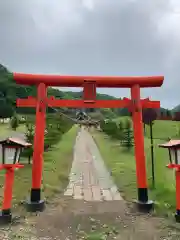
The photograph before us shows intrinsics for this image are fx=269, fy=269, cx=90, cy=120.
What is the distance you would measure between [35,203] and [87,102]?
316cm

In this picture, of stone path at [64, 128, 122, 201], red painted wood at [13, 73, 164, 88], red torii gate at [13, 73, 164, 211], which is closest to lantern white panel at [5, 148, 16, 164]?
red torii gate at [13, 73, 164, 211]

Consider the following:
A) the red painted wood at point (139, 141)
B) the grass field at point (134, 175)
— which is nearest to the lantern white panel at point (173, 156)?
the red painted wood at point (139, 141)

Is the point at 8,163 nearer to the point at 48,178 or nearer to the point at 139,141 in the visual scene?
the point at 139,141

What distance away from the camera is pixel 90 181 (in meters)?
11.4

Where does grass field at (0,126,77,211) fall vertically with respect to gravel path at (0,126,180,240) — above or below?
above

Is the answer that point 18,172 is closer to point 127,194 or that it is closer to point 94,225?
point 127,194

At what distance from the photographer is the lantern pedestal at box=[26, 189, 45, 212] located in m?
7.30

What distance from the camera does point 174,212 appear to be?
7.09m

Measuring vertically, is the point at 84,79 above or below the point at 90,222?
above

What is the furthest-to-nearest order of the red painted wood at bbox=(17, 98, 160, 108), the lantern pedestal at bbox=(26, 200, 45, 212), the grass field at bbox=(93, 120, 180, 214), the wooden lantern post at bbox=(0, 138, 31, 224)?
1. the grass field at bbox=(93, 120, 180, 214)
2. the red painted wood at bbox=(17, 98, 160, 108)
3. the lantern pedestal at bbox=(26, 200, 45, 212)
4. the wooden lantern post at bbox=(0, 138, 31, 224)

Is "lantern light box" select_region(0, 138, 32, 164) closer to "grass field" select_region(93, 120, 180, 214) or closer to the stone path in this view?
the stone path

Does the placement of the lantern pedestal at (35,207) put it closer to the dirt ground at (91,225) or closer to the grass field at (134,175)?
the dirt ground at (91,225)

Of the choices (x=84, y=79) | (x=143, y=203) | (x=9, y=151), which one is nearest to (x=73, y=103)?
(x=84, y=79)

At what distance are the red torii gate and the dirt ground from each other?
0.70 meters
